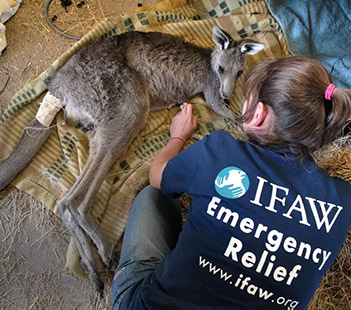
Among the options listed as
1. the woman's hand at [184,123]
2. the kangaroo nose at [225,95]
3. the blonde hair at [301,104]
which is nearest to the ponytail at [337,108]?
the blonde hair at [301,104]

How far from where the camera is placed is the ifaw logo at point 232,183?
1.62m

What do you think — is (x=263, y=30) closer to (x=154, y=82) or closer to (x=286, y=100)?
(x=154, y=82)

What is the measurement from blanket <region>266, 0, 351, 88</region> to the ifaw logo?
2.53 metres

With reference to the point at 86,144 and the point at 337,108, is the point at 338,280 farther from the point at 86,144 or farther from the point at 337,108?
the point at 86,144

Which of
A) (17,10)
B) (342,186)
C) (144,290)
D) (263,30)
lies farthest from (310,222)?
(17,10)

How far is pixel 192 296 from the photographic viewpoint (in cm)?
166

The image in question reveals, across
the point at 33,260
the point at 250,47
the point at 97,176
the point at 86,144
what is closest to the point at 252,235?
the point at 97,176

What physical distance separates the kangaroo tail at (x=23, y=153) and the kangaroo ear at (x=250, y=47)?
1851mm

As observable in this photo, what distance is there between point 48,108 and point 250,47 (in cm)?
183

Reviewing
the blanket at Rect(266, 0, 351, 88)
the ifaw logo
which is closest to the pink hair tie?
the ifaw logo

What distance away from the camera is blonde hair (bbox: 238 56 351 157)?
1710 millimetres

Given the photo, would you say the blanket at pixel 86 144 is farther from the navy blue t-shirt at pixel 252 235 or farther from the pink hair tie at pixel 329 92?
the pink hair tie at pixel 329 92

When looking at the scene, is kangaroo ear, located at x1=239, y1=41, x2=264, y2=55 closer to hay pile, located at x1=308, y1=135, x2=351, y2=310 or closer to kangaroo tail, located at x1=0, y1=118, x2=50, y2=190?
hay pile, located at x1=308, y1=135, x2=351, y2=310

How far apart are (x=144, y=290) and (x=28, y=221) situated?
5.02ft
